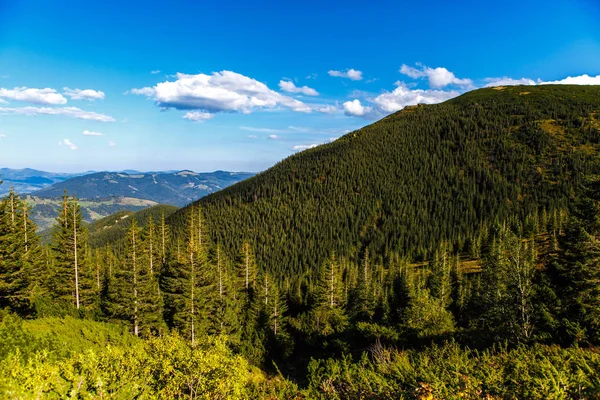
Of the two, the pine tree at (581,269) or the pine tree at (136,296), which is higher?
the pine tree at (581,269)

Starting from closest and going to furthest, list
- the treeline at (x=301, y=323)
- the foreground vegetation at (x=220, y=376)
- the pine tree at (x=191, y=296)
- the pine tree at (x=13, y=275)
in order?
1. the foreground vegetation at (x=220, y=376)
2. the treeline at (x=301, y=323)
3. the pine tree at (x=13, y=275)
4. the pine tree at (x=191, y=296)

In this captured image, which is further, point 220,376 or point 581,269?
point 581,269

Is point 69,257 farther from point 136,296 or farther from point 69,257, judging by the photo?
point 136,296

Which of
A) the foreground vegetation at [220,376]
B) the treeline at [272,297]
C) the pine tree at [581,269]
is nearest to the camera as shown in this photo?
the foreground vegetation at [220,376]

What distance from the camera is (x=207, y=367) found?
44.3 feet

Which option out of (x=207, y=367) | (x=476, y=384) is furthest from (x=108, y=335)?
(x=476, y=384)

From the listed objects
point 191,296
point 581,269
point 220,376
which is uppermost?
point 581,269

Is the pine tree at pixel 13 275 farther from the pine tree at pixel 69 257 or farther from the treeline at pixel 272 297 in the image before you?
the pine tree at pixel 69 257

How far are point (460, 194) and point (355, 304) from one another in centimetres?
14913

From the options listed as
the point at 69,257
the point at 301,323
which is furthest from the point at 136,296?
the point at 301,323

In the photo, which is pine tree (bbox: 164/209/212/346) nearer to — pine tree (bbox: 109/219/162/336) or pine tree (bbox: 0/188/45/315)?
pine tree (bbox: 109/219/162/336)

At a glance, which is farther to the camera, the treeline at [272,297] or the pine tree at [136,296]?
the pine tree at [136,296]

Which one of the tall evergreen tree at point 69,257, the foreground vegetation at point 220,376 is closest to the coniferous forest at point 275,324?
the foreground vegetation at point 220,376

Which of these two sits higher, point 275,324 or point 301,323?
point 275,324
